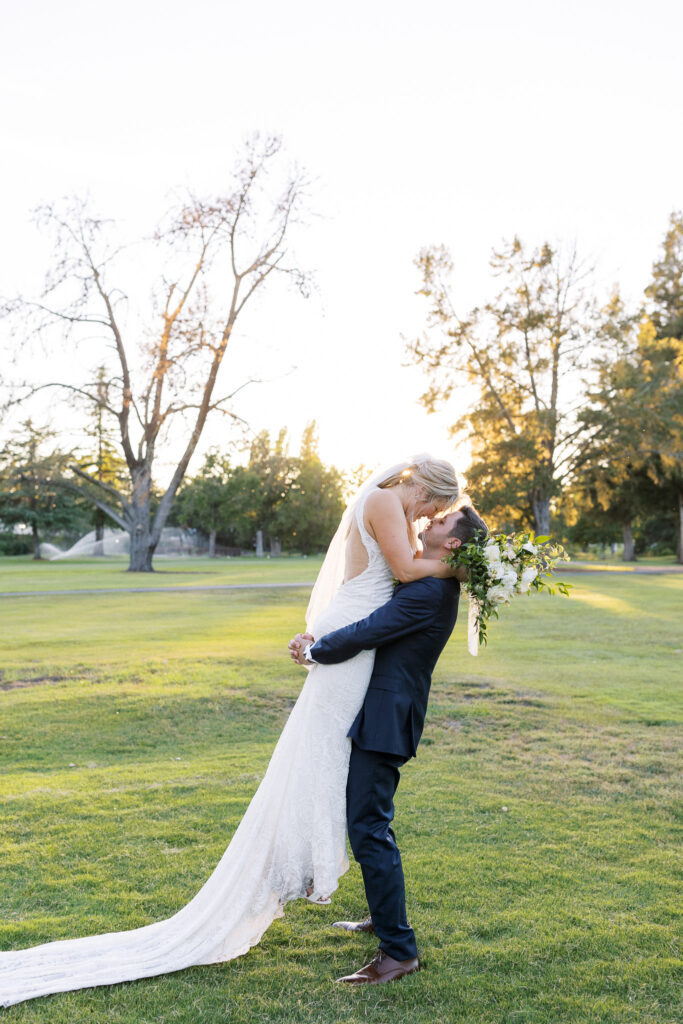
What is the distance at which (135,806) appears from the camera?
5.80 m

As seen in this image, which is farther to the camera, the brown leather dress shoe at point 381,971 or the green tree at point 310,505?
the green tree at point 310,505

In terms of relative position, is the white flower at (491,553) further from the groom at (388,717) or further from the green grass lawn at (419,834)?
the green grass lawn at (419,834)

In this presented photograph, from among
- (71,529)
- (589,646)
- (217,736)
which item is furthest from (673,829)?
(71,529)

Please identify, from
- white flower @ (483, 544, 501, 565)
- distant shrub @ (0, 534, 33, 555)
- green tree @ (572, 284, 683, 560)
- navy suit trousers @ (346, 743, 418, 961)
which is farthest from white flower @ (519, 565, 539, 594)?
distant shrub @ (0, 534, 33, 555)

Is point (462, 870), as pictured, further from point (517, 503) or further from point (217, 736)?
point (517, 503)

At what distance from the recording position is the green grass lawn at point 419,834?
3.36 m

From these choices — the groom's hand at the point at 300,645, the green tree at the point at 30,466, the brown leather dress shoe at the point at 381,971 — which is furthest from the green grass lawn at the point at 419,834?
the green tree at the point at 30,466

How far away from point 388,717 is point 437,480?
1035 mm

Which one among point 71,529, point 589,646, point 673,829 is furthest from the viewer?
point 71,529

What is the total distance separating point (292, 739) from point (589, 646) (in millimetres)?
11662

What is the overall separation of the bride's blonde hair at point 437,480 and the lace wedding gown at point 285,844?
29cm

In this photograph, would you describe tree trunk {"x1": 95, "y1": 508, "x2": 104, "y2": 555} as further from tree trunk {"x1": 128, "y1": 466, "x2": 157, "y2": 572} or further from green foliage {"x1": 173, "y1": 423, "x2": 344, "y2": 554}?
tree trunk {"x1": 128, "y1": 466, "x2": 157, "y2": 572}

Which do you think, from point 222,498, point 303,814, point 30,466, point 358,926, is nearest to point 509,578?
point 303,814

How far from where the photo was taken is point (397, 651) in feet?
11.5
